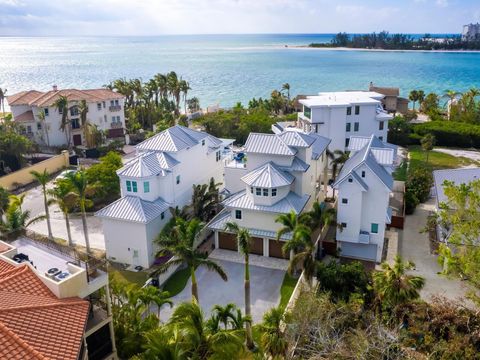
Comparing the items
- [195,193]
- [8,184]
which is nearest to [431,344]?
[195,193]

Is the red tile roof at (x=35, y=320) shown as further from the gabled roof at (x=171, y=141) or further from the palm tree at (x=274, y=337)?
the gabled roof at (x=171, y=141)

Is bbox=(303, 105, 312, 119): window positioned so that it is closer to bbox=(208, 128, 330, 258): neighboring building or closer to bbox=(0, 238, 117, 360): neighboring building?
bbox=(208, 128, 330, 258): neighboring building

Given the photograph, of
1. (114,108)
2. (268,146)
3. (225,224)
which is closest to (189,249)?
(225,224)

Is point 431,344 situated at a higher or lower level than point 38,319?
lower

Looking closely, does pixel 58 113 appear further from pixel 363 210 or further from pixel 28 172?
pixel 363 210

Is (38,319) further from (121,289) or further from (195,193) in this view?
(195,193)
